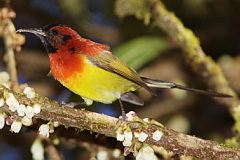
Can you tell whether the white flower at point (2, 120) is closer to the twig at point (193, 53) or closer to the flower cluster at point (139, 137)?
the flower cluster at point (139, 137)

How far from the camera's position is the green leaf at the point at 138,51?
12.5 ft

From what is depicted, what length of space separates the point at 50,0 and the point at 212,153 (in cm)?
361

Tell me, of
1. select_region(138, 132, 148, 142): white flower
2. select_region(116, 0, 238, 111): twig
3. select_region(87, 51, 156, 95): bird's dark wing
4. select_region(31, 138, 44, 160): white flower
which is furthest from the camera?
select_region(116, 0, 238, 111): twig

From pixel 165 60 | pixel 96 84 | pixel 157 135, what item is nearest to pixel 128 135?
pixel 157 135

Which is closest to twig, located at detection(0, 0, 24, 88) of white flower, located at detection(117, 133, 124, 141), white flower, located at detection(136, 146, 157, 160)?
white flower, located at detection(117, 133, 124, 141)

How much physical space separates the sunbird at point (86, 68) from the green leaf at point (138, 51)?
51 cm

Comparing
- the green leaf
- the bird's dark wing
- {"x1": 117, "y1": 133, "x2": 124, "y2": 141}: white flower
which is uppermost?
the green leaf

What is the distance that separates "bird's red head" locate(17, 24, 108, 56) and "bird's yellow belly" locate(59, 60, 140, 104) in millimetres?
150

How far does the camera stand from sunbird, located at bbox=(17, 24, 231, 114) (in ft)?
9.82

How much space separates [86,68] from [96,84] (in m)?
0.13

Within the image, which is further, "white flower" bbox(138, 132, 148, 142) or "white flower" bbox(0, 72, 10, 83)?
"white flower" bbox(0, 72, 10, 83)

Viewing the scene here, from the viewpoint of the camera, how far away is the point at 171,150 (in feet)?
8.49

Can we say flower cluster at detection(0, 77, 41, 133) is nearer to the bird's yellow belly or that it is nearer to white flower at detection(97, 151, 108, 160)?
the bird's yellow belly

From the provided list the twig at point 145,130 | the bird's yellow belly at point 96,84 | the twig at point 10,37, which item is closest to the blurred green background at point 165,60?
the bird's yellow belly at point 96,84
